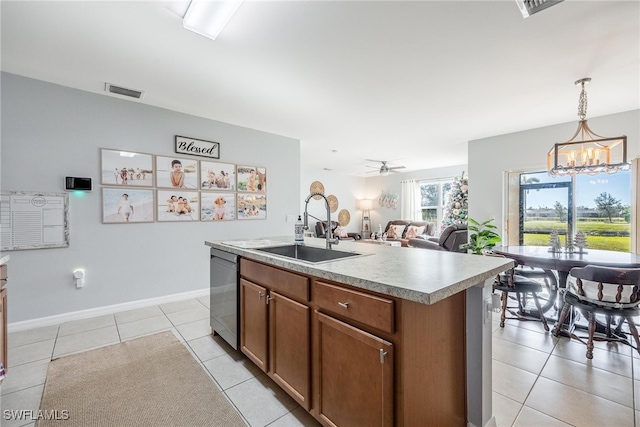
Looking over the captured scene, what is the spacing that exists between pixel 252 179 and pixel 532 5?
3575mm

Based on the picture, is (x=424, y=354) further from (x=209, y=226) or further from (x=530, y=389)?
(x=209, y=226)

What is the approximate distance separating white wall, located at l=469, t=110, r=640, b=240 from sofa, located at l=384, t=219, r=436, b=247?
252 centimetres

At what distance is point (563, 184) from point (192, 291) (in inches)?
226

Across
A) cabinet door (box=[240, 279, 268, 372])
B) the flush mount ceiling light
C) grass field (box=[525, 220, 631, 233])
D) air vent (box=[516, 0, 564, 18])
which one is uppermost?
the flush mount ceiling light

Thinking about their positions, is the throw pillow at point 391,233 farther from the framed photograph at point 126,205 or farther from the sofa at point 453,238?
the framed photograph at point 126,205

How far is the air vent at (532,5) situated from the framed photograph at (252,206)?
3.60 metres

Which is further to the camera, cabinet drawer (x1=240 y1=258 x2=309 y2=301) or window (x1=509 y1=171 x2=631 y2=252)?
window (x1=509 y1=171 x2=631 y2=252)

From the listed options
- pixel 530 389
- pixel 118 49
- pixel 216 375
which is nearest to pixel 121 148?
pixel 118 49

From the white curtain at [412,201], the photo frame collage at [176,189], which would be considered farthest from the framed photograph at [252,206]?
the white curtain at [412,201]

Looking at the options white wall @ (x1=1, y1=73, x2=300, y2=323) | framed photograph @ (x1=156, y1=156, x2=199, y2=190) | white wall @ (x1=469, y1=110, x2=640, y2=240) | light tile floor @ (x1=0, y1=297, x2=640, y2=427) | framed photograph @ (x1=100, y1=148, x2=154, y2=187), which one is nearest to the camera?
light tile floor @ (x1=0, y1=297, x2=640, y2=427)

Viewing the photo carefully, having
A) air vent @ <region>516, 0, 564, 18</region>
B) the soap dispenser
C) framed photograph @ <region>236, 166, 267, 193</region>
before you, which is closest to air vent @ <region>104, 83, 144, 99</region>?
framed photograph @ <region>236, 166, 267, 193</region>

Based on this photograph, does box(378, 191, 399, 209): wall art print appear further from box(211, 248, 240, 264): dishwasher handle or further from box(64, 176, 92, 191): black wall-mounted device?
box(64, 176, 92, 191): black wall-mounted device

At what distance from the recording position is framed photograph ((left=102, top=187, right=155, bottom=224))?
122 inches

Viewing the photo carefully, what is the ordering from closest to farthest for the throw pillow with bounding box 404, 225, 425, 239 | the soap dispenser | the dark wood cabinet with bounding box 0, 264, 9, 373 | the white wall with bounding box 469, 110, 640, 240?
the dark wood cabinet with bounding box 0, 264, 9, 373 → the soap dispenser → the white wall with bounding box 469, 110, 640, 240 → the throw pillow with bounding box 404, 225, 425, 239
